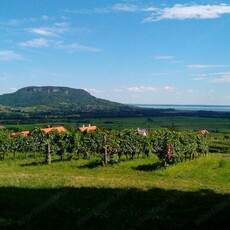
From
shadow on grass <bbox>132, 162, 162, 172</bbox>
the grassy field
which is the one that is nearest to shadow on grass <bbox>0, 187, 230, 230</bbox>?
the grassy field

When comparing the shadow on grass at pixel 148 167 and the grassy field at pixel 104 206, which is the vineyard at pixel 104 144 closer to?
the shadow on grass at pixel 148 167

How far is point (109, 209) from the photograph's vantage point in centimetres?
1933

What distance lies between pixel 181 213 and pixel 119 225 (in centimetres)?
499

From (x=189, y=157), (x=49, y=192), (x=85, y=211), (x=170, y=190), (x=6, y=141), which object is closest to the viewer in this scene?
(x=85, y=211)

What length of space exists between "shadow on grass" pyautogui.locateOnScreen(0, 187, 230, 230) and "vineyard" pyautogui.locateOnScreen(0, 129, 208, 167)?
86.1ft

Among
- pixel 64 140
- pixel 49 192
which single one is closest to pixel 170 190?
pixel 49 192

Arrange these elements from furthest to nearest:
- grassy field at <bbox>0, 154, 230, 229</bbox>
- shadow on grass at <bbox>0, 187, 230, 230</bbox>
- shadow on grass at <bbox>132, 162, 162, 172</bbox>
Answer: shadow on grass at <bbox>132, 162, 162, 172</bbox>
grassy field at <bbox>0, 154, 230, 229</bbox>
shadow on grass at <bbox>0, 187, 230, 230</bbox>

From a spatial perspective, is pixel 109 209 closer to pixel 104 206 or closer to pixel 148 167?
pixel 104 206

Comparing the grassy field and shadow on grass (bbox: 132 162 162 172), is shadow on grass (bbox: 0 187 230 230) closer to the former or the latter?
the grassy field

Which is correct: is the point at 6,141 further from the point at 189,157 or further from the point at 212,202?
the point at 212,202

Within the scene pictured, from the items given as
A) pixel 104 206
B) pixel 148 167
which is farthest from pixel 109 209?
pixel 148 167

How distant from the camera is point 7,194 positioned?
21.8m

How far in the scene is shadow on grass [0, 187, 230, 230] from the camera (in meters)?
16.2

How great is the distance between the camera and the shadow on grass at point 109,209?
16250mm
